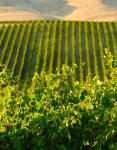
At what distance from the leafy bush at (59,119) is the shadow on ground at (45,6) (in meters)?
37.4

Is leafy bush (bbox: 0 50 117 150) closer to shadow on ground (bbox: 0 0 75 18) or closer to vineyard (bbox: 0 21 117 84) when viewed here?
vineyard (bbox: 0 21 117 84)

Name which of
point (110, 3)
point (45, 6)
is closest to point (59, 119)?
point (110, 3)

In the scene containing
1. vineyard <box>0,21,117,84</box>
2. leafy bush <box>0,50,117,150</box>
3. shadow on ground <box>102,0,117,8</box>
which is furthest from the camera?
shadow on ground <box>102,0,117,8</box>

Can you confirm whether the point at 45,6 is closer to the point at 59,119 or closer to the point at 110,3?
the point at 110,3

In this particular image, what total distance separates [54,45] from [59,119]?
2345cm

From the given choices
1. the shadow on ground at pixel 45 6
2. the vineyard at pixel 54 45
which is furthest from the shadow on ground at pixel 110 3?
the vineyard at pixel 54 45

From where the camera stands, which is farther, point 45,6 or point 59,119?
point 45,6

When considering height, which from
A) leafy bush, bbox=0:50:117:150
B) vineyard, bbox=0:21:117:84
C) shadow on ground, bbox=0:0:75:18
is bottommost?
shadow on ground, bbox=0:0:75:18

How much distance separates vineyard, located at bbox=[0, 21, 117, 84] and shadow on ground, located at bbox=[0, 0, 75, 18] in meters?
10.5

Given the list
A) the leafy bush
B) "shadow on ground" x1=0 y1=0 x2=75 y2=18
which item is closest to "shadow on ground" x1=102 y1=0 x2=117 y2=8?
"shadow on ground" x1=0 y1=0 x2=75 y2=18

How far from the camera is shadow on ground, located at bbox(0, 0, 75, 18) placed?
157 feet

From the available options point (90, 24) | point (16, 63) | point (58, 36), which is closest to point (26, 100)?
point (16, 63)

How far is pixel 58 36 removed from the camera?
3441 centimetres

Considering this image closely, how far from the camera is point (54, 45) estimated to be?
107 ft
